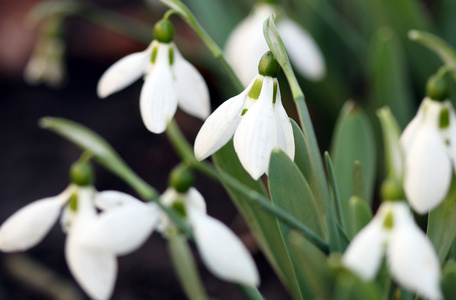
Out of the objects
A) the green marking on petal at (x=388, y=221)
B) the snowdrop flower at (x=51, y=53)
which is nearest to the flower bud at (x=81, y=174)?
the green marking on petal at (x=388, y=221)

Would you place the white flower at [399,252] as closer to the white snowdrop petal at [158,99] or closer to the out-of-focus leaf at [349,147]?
the white snowdrop petal at [158,99]

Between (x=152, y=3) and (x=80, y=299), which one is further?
(x=152, y=3)

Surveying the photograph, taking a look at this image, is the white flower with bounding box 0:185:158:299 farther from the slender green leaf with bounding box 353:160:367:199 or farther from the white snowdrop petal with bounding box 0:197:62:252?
the slender green leaf with bounding box 353:160:367:199

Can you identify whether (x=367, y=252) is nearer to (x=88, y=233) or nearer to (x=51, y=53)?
(x=88, y=233)

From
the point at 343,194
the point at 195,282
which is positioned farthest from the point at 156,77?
the point at 343,194

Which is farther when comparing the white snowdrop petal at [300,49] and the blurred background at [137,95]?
A: the blurred background at [137,95]

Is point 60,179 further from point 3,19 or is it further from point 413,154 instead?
point 413,154
